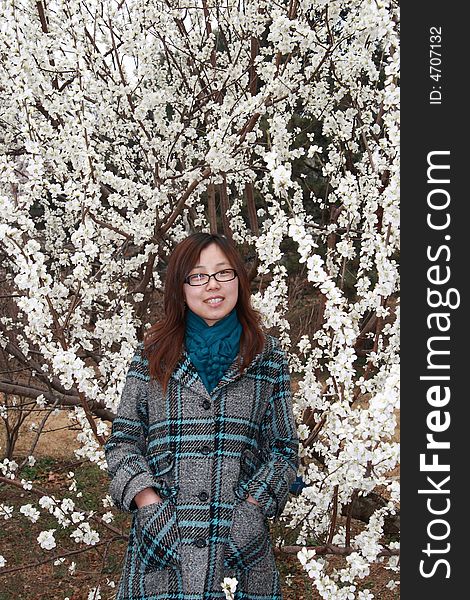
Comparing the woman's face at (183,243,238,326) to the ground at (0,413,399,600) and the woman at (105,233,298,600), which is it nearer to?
the woman at (105,233,298,600)

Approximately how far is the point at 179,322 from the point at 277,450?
52cm

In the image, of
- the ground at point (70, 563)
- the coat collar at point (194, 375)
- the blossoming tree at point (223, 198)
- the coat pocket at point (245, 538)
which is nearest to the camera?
the coat pocket at point (245, 538)

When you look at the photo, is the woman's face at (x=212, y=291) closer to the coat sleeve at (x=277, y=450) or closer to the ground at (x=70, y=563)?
the coat sleeve at (x=277, y=450)

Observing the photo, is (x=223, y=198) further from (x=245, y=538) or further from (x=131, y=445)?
(x=245, y=538)

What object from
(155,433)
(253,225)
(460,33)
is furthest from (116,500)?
(253,225)

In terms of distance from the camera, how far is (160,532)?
2047 mm

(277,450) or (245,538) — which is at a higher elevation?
(277,450)

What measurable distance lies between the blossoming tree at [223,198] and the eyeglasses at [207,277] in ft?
0.78

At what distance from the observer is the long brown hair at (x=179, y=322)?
7.08 ft

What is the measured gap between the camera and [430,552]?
2035 mm

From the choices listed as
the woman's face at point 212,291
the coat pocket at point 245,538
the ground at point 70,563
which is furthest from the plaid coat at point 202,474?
the ground at point 70,563

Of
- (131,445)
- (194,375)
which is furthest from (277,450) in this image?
(131,445)

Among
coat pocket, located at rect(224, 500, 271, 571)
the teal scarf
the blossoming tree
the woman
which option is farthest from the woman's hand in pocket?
the blossoming tree

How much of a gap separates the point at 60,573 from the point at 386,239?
3725 millimetres
